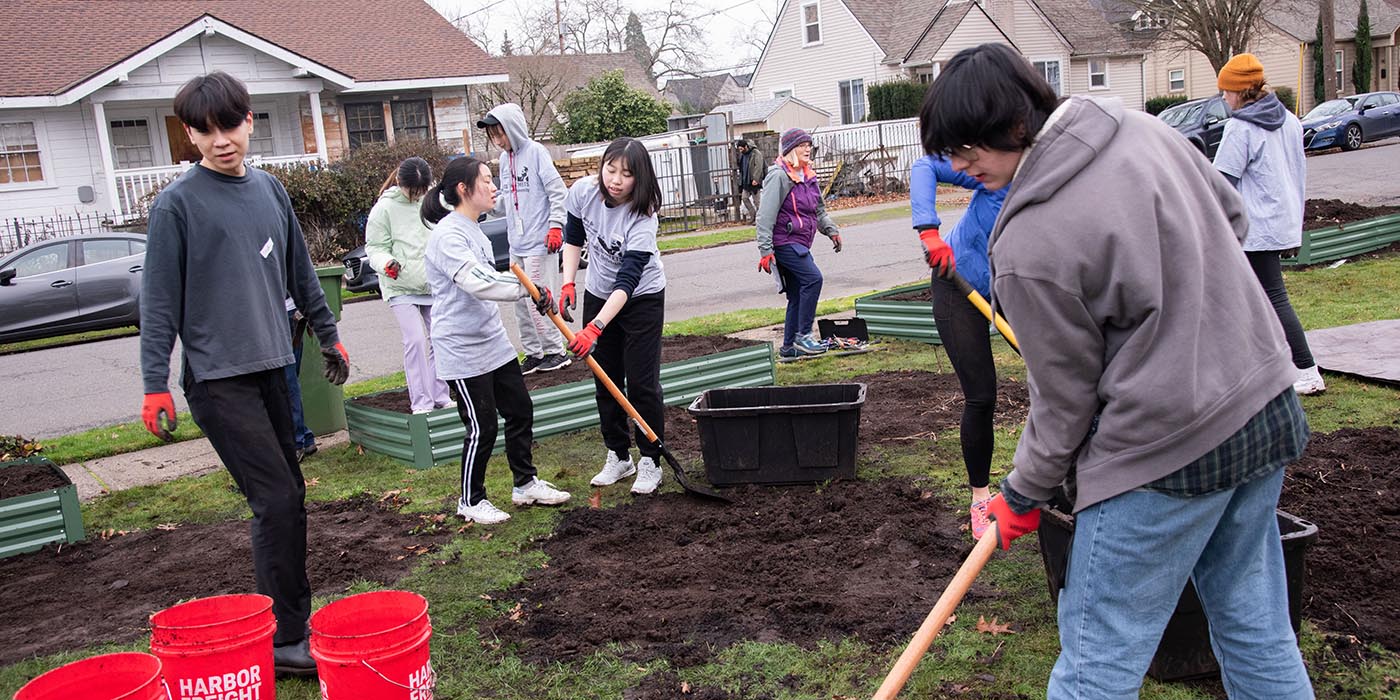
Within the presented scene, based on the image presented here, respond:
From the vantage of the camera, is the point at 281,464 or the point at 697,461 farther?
the point at 697,461

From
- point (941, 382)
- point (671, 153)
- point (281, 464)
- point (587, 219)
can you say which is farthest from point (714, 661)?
point (671, 153)

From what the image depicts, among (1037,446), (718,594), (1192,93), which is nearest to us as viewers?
(1037,446)

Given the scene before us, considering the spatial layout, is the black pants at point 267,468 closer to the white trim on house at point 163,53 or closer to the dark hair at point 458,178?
the dark hair at point 458,178

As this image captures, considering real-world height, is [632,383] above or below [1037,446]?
below

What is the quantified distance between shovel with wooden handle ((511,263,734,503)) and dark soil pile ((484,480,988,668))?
0.08 metres

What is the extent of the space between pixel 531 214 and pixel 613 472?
3264mm

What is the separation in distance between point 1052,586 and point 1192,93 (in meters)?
50.6

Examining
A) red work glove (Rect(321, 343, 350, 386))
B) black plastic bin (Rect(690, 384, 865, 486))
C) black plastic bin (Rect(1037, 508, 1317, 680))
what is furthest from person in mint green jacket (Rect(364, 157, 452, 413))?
black plastic bin (Rect(1037, 508, 1317, 680))

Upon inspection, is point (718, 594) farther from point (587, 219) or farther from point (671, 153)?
point (671, 153)

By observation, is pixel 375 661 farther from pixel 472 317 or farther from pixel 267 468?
pixel 472 317

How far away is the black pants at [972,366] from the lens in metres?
4.71

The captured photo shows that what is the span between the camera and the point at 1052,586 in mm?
3832

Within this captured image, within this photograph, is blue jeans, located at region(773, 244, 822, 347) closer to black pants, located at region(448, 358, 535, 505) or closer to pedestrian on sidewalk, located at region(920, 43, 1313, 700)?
black pants, located at region(448, 358, 535, 505)

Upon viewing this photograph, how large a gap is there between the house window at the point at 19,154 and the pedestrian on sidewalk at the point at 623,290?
2125cm
